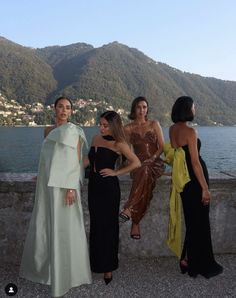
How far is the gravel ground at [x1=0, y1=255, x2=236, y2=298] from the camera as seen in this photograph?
380 cm

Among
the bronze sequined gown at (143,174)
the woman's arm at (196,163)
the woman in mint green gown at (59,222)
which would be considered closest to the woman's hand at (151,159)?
the bronze sequined gown at (143,174)

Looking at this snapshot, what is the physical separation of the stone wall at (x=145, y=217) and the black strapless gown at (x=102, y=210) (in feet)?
1.98

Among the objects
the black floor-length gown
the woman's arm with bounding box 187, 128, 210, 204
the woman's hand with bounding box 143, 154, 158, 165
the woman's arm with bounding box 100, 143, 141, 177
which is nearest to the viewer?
the woman's arm with bounding box 100, 143, 141, 177

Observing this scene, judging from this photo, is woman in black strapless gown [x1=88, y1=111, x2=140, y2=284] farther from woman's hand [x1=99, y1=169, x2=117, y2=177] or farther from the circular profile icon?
the circular profile icon

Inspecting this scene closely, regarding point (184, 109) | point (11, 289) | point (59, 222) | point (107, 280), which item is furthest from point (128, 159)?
point (11, 289)

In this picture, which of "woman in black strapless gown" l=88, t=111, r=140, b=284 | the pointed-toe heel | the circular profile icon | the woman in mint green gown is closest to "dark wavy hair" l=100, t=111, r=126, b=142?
"woman in black strapless gown" l=88, t=111, r=140, b=284

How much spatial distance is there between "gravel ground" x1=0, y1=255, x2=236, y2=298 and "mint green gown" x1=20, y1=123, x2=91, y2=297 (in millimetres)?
112

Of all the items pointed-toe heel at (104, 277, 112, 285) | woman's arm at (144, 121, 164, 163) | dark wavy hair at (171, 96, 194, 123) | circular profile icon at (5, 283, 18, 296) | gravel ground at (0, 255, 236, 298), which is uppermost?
dark wavy hair at (171, 96, 194, 123)

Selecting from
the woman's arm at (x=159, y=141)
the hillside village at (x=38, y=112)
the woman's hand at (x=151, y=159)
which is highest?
the woman's arm at (x=159, y=141)

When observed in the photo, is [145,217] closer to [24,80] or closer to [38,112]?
[38,112]

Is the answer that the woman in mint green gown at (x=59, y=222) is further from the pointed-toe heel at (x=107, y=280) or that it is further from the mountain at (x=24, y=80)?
the mountain at (x=24, y=80)

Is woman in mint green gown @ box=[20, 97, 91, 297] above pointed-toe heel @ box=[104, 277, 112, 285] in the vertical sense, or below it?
above

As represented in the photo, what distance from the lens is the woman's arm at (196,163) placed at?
4094 mm

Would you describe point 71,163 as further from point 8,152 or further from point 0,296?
point 8,152
